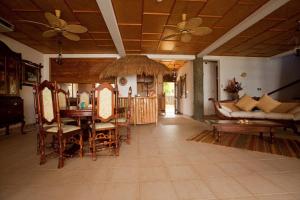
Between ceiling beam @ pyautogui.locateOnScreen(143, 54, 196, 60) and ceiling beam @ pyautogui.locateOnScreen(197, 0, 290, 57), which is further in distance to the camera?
ceiling beam @ pyautogui.locateOnScreen(143, 54, 196, 60)

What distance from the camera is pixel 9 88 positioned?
5246 millimetres

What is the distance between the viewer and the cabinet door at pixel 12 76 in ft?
17.2

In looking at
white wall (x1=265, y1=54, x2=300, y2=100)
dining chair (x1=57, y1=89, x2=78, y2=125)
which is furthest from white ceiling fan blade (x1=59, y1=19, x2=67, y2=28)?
white wall (x1=265, y1=54, x2=300, y2=100)

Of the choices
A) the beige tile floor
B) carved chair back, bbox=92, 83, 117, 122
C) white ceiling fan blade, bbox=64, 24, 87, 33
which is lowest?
the beige tile floor

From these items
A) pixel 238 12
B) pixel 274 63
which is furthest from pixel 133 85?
pixel 274 63

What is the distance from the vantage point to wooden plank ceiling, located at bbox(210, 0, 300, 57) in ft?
13.9

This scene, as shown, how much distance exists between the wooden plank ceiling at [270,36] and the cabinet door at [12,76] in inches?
272

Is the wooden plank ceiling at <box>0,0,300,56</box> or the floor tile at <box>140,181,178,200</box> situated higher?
the wooden plank ceiling at <box>0,0,300,56</box>

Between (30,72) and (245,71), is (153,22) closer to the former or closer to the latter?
(30,72)

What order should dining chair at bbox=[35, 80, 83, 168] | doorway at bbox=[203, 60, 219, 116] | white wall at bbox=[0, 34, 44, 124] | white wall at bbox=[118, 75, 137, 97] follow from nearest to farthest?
dining chair at bbox=[35, 80, 83, 168] → white wall at bbox=[0, 34, 44, 124] → white wall at bbox=[118, 75, 137, 97] → doorway at bbox=[203, 60, 219, 116]

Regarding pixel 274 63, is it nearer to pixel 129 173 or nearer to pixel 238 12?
pixel 238 12

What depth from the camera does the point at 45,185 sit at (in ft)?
6.59

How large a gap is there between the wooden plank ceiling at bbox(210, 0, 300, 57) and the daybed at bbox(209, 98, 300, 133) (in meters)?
2.05

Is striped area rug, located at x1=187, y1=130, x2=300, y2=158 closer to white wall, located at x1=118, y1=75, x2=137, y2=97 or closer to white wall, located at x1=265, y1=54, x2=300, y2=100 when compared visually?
white wall, located at x1=118, y1=75, x2=137, y2=97
